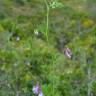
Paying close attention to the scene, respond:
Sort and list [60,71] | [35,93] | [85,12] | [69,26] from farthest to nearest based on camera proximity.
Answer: [85,12] → [69,26] → [60,71] → [35,93]

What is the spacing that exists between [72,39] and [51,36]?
0.67 ft

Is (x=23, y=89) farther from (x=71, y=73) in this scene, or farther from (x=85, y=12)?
(x=85, y=12)

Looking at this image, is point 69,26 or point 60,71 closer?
point 60,71

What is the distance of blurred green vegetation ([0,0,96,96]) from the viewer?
10.4 ft

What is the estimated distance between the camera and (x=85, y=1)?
5.16 meters

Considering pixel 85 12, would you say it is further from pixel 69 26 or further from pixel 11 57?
pixel 11 57

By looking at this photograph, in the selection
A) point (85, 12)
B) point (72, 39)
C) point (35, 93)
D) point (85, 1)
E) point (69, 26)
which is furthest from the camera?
point (85, 1)

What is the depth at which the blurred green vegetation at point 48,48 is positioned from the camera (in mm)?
3160

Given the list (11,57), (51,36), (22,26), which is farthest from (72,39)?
(11,57)

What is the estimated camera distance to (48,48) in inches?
148

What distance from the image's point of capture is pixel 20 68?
3.40 m

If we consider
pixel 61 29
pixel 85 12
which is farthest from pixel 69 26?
pixel 85 12

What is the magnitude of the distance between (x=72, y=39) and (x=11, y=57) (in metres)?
0.83

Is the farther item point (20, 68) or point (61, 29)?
point (61, 29)
